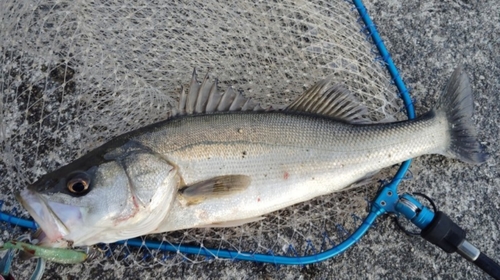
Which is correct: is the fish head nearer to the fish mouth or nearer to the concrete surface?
the fish mouth

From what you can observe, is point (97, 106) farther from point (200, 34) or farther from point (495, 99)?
point (495, 99)

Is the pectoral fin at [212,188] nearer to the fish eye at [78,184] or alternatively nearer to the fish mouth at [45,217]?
the fish eye at [78,184]

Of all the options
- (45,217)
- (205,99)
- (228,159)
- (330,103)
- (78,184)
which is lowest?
(45,217)

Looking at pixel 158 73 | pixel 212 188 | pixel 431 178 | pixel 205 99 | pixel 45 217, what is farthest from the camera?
pixel 431 178

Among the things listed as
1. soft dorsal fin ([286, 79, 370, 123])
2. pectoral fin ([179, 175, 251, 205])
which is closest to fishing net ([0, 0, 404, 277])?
soft dorsal fin ([286, 79, 370, 123])

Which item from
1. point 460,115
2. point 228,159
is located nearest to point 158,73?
point 228,159

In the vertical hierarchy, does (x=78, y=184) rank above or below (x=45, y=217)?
above

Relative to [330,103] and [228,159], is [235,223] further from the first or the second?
[330,103]
